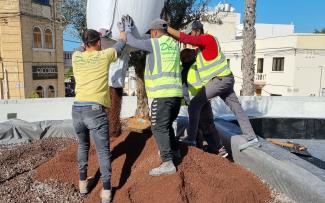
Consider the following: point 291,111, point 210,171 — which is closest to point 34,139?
point 210,171

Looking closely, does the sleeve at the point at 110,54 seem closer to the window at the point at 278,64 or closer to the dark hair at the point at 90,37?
the dark hair at the point at 90,37

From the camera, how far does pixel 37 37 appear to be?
23.1 m

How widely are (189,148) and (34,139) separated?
334 cm

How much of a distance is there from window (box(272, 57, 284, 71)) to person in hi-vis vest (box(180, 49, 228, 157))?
2522 centimetres

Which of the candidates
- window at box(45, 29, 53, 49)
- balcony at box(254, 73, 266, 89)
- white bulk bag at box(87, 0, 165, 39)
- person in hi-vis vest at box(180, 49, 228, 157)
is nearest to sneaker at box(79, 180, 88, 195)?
person in hi-vis vest at box(180, 49, 228, 157)

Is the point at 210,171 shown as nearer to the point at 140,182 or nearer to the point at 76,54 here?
the point at 140,182

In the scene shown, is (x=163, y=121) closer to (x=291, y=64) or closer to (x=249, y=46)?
(x=249, y=46)

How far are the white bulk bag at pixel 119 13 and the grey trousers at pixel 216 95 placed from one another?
1059 millimetres

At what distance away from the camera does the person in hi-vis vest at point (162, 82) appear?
11.4 feet

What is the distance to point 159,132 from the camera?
3566 mm

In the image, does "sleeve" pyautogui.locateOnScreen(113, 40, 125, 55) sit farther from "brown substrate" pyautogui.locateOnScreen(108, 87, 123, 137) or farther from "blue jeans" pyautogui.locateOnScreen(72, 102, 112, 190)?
"brown substrate" pyautogui.locateOnScreen(108, 87, 123, 137)

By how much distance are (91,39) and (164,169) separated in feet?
4.99

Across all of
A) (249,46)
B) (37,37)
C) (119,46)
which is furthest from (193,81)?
(37,37)

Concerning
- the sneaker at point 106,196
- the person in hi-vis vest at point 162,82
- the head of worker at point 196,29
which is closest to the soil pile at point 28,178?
the sneaker at point 106,196
